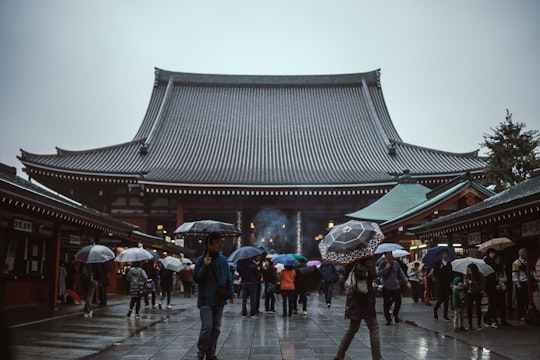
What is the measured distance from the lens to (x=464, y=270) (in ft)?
34.7

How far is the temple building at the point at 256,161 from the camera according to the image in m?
26.7

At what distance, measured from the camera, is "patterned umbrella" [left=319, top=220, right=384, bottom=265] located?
7.07 meters

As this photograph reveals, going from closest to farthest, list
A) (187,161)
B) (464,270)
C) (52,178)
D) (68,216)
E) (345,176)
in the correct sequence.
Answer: (464,270) < (68,216) < (52,178) < (345,176) < (187,161)

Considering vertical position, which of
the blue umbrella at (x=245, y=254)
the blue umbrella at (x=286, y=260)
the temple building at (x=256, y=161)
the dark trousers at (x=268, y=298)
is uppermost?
the temple building at (x=256, y=161)

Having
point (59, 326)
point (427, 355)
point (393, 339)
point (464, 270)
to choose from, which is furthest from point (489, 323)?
point (59, 326)

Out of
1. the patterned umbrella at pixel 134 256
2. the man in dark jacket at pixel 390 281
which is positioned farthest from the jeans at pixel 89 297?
the man in dark jacket at pixel 390 281

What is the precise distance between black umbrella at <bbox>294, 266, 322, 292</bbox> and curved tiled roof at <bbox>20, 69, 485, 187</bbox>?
437 centimetres

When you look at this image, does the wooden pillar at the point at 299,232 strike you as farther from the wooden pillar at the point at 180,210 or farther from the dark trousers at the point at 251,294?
the dark trousers at the point at 251,294

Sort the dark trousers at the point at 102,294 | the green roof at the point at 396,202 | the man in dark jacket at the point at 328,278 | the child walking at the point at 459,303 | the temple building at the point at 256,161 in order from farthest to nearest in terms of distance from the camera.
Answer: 1. the temple building at the point at 256,161
2. the green roof at the point at 396,202
3. the man in dark jacket at the point at 328,278
4. the dark trousers at the point at 102,294
5. the child walking at the point at 459,303

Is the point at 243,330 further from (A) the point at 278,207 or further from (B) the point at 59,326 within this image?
(A) the point at 278,207

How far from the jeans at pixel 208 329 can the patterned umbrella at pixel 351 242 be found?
169 cm

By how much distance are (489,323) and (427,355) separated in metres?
4.20

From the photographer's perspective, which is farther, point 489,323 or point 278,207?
point 278,207

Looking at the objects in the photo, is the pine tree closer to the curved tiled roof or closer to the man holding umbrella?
the curved tiled roof
